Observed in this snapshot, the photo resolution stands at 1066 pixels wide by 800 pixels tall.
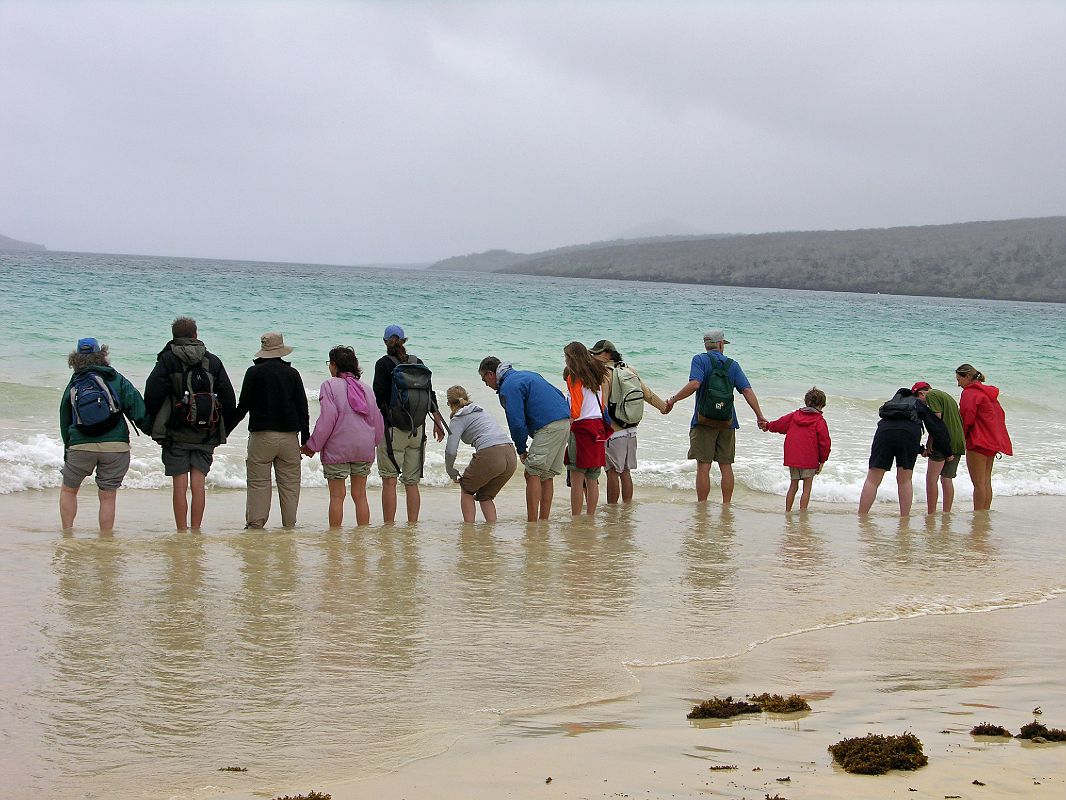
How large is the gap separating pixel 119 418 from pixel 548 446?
3390 millimetres

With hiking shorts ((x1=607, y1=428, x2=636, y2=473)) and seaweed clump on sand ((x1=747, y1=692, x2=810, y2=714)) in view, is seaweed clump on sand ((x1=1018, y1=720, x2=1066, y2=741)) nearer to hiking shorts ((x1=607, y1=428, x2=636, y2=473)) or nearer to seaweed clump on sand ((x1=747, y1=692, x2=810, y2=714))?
seaweed clump on sand ((x1=747, y1=692, x2=810, y2=714))

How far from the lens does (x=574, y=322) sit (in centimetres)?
3700

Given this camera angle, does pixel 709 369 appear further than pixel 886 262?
No

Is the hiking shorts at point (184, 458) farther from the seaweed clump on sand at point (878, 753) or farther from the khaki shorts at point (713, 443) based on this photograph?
the seaweed clump on sand at point (878, 753)

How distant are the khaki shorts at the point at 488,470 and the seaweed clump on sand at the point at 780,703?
436 centimetres

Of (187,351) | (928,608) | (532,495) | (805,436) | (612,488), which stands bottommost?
(928,608)

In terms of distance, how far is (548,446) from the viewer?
8648 mm

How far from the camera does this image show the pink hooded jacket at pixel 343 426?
792 centimetres

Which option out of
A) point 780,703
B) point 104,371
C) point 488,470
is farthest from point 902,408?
point 104,371

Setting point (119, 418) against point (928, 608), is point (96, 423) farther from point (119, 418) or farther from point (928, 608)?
point (928, 608)

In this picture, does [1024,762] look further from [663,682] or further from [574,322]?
[574,322]

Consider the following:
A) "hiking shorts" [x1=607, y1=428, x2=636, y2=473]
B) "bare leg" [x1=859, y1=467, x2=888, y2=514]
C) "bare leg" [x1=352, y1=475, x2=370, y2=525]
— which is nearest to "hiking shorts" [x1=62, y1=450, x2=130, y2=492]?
"bare leg" [x1=352, y1=475, x2=370, y2=525]

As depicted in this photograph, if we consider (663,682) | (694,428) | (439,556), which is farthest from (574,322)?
(663,682)

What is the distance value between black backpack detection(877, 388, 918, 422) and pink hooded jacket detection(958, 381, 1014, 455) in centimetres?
62
